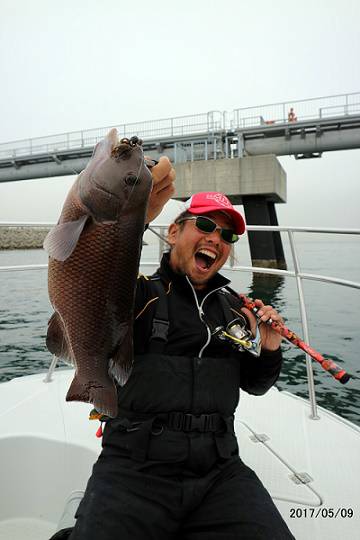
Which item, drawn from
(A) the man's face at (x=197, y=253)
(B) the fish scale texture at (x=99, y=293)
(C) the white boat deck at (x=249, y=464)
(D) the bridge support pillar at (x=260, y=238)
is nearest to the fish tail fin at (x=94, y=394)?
(B) the fish scale texture at (x=99, y=293)

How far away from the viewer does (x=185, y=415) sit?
1784 millimetres

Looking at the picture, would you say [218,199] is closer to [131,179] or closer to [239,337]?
[131,179]

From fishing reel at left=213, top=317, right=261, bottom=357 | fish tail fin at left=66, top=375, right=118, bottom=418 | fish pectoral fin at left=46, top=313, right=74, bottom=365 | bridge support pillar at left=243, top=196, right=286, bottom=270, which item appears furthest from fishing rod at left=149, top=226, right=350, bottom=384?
bridge support pillar at left=243, top=196, right=286, bottom=270

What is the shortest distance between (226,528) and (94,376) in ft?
2.75

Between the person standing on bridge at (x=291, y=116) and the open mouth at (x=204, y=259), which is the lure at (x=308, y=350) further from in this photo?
the person standing on bridge at (x=291, y=116)

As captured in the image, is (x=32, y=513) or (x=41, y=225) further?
(x=41, y=225)

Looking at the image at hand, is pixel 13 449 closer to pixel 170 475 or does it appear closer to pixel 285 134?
pixel 170 475

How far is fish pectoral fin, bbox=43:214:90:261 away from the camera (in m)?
1.52

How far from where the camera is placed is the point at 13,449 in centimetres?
271

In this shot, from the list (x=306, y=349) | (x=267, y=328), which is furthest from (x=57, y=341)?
(x=306, y=349)

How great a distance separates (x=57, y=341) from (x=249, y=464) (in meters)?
1.68

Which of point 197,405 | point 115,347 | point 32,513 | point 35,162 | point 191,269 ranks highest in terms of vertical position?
point 35,162

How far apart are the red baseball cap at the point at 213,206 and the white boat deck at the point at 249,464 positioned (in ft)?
5.30

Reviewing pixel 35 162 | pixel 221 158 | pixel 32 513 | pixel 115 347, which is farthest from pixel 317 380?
pixel 35 162
